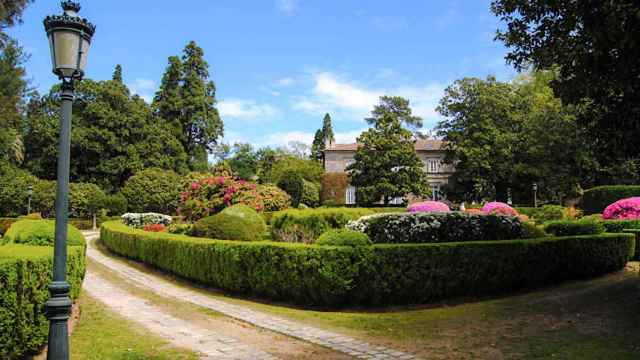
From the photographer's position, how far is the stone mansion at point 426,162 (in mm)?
56375

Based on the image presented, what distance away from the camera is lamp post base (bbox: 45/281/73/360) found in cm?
424

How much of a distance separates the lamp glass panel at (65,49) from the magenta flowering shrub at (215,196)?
1587cm

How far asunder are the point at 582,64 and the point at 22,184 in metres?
39.4

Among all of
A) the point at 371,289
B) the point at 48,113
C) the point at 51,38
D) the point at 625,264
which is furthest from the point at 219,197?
the point at 48,113

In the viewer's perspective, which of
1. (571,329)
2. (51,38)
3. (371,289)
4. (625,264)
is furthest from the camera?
(625,264)

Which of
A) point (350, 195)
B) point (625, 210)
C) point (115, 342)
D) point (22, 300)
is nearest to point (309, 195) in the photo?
point (350, 195)

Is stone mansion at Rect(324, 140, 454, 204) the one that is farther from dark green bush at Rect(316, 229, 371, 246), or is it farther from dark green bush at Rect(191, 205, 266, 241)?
dark green bush at Rect(316, 229, 371, 246)

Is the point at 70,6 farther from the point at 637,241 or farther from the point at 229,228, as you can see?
the point at 637,241

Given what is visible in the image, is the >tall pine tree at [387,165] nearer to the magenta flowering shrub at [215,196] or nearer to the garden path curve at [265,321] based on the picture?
the magenta flowering shrub at [215,196]

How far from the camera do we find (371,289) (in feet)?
29.8

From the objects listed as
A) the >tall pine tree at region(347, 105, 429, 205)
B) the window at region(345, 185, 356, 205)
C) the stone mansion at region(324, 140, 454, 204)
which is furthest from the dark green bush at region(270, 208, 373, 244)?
the stone mansion at region(324, 140, 454, 204)

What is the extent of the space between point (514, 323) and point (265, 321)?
4.06m

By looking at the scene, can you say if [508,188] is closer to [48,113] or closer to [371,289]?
[371,289]

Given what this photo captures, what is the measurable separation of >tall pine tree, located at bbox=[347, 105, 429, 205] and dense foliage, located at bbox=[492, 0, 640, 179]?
3294 centimetres
